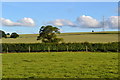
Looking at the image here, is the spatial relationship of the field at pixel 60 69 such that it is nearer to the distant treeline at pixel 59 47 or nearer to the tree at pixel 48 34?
the distant treeline at pixel 59 47

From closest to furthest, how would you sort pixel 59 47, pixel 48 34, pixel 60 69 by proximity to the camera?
pixel 60 69, pixel 59 47, pixel 48 34

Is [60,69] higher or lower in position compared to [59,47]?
lower

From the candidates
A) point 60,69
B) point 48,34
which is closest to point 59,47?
point 48,34

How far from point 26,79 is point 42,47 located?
34.0m

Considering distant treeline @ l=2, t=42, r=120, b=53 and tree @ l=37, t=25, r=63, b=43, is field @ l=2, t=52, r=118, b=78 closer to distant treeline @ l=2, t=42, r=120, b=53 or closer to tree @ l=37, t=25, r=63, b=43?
distant treeline @ l=2, t=42, r=120, b=53

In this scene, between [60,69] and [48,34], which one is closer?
[60,69]

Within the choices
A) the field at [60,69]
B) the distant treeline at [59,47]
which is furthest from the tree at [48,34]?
the field at [60,69]

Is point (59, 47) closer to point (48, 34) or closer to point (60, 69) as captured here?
point (48, 34)

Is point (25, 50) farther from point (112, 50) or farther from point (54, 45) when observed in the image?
point (112, 50)

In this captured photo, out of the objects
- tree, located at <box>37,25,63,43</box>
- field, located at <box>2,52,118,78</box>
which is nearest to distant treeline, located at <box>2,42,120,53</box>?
tree, located at <box>37,25,63,43</box>

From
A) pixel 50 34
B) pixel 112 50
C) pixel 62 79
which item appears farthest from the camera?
pixel 50 34

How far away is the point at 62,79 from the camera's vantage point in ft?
32.4

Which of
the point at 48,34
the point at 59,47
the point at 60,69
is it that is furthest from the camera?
the point at 48,34

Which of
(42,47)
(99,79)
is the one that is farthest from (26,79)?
(42,47)
